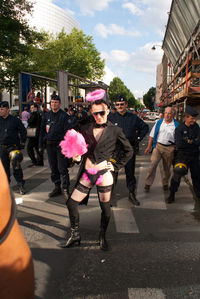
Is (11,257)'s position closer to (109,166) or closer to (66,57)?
(109,166)

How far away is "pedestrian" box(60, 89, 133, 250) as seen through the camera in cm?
340

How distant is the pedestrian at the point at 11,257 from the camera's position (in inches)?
52.0

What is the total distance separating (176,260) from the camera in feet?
10.8

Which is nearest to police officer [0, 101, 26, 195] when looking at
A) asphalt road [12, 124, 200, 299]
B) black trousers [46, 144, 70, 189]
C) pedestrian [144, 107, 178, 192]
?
black trousers [46, 144, 70, 189]

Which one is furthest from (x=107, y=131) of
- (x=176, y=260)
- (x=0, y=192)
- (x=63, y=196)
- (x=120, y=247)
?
(x=63, y=196)

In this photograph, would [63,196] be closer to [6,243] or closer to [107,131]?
[107,131]

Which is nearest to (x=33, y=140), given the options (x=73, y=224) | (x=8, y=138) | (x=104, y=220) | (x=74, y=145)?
(x=8, y=138)

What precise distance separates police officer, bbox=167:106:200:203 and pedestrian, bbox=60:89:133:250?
7.18 ft

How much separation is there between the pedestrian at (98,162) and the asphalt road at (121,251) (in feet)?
1.00

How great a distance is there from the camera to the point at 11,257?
1349mm

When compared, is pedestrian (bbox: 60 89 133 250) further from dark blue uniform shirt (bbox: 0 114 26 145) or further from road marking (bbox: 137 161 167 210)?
dark blue uniform shirt (bbox: 0 114 26 145)

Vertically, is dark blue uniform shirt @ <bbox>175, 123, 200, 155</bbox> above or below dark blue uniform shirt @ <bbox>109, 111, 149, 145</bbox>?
below

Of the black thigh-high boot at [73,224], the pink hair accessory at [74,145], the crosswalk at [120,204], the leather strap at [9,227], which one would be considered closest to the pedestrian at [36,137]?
the crosswalk at [120,204]

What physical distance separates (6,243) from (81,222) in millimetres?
3252
